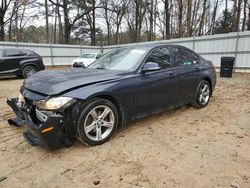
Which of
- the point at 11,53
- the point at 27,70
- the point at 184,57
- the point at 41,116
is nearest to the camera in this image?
the point at 41,116

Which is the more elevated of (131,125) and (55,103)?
(55,103)

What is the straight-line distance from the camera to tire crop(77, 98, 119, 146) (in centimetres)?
317

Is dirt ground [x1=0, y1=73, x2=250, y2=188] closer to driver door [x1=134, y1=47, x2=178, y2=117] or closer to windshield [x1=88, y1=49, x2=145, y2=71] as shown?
driver door [x1=134, y1=47, x2=178, y2=117]

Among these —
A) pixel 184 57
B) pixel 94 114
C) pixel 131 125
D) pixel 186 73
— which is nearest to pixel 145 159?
pixel 94 114

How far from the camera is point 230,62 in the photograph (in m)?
11.0

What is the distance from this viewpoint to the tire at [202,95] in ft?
17.3

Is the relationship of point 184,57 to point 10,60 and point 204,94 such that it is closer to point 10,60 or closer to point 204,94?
point 204,94

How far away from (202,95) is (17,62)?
8.87 m

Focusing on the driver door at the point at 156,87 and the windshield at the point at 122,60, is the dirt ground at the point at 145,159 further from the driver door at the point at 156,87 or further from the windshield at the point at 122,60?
the windshield at the point at 122,60

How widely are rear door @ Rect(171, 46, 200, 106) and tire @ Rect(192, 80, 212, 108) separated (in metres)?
0.20

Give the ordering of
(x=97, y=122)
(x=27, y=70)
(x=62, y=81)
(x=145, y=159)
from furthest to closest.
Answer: (x=27, y=70) → (x=97, y=122) → (x=62, y=81) → (x=145, y=159)

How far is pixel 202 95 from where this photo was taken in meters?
5.45

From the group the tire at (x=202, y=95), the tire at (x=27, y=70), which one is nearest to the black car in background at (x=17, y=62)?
the tire at (x=27, y=70)

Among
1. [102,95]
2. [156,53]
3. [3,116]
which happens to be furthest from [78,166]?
[3,116]
